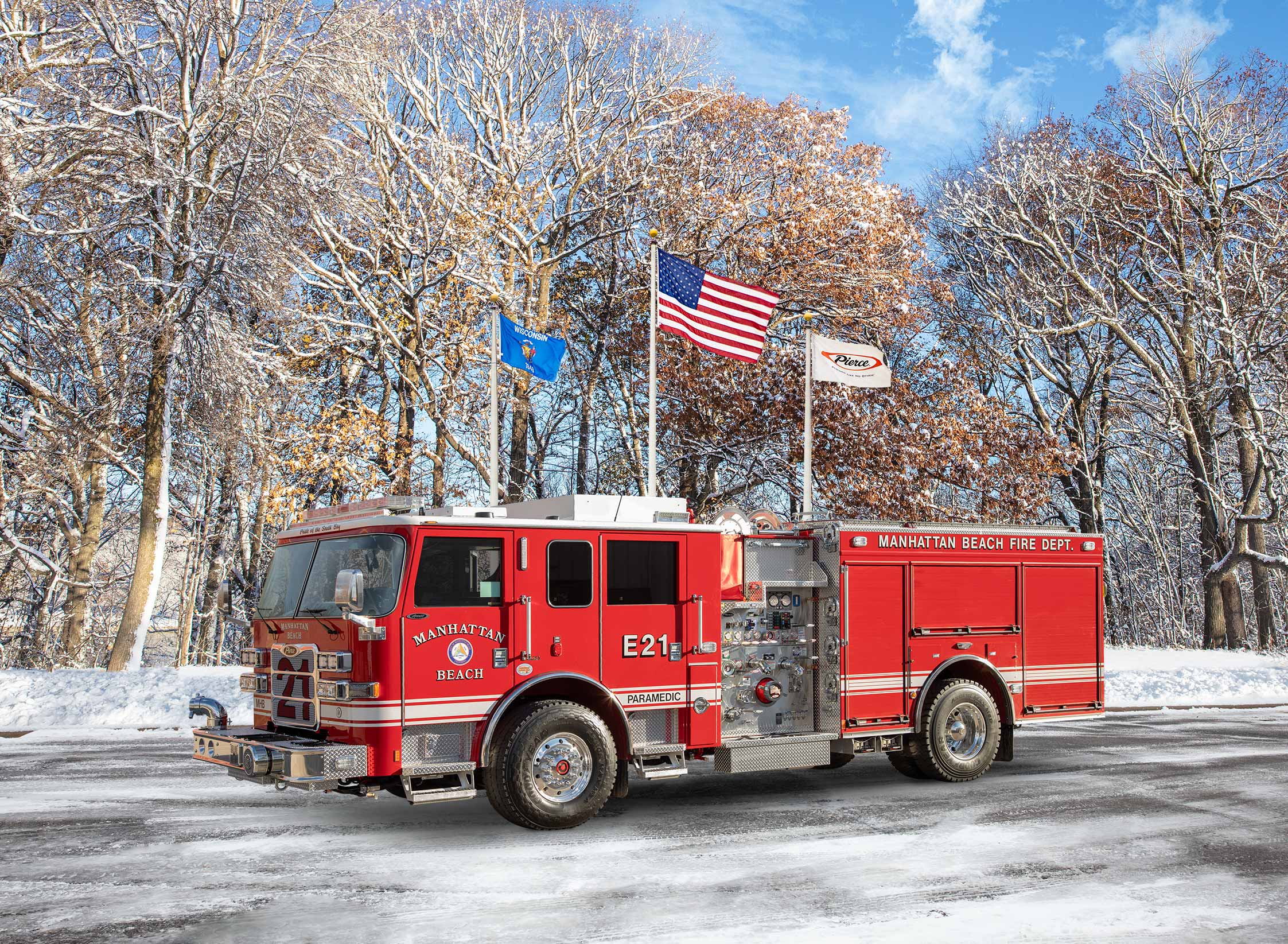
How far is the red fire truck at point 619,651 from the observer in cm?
841

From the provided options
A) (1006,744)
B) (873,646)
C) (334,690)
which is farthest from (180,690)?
(1006,744)

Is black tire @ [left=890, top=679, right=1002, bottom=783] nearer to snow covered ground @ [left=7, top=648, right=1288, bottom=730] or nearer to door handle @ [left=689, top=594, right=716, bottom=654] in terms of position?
door handle @ [left=689, top=594, right=716, bottom=654]

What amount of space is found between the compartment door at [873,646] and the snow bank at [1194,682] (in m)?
9.04

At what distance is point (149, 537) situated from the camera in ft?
70.1

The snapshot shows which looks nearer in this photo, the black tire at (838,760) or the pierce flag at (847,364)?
the black tire at (838,760)

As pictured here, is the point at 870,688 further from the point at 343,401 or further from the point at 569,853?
the point at 343,401

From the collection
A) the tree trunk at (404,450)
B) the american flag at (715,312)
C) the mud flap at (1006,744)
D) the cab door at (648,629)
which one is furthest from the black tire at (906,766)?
the tree trunk at (404,450)

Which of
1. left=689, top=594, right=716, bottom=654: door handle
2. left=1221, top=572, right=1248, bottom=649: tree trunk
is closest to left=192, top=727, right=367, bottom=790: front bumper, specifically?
left=689, top=594, right=716, bottom=654: door handle

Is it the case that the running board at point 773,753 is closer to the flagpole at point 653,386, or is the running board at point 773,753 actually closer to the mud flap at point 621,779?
the mud flap at point 621,779

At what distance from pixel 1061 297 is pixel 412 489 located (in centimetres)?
1912

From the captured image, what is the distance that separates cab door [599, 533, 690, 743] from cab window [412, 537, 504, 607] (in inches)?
38.2

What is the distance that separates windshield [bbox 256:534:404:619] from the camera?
8430 mm

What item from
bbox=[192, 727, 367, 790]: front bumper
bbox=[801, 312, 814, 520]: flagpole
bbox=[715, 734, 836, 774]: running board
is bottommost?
bbox=[715, 734, 836, 774]: running board

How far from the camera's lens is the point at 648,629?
952 centimetres
